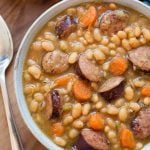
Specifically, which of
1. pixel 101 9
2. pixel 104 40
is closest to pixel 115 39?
pixel 104 40

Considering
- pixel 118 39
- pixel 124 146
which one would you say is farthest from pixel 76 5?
pixel 124 146

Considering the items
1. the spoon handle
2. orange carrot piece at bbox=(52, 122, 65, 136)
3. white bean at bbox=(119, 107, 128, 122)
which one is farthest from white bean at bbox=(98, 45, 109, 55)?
the spoon handle

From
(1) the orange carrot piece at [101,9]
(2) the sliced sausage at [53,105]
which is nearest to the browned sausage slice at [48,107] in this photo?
(2) the sliced sausage at [53,105]

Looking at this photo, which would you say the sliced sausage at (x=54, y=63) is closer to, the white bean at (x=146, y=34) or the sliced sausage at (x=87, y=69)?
the sliced sausage at (x=87, y=69)

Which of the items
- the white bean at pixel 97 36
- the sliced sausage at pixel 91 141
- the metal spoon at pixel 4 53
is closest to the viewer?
the sliced sausage at pixel 91 141

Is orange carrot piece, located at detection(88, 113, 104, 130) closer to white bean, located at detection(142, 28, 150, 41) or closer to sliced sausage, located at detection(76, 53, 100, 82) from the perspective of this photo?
sliced sausage, located at detection(76, 53, 100, 82)
